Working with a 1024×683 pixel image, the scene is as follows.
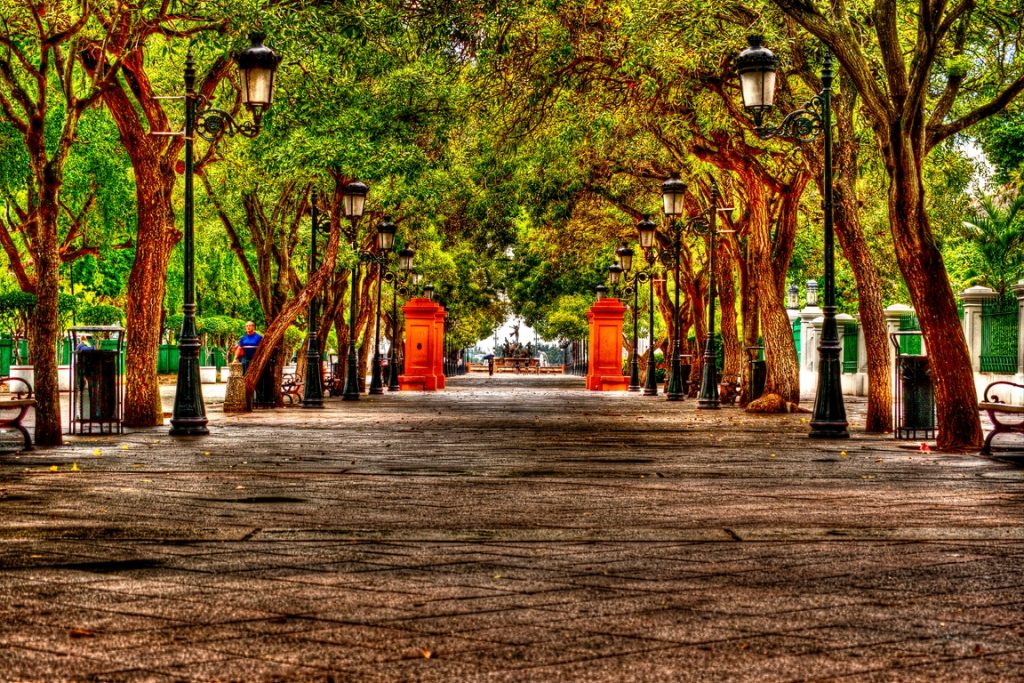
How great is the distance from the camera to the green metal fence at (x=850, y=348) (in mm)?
37656

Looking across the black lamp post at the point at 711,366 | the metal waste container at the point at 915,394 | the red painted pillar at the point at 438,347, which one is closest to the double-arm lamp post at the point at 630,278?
the red painted pillar at the point at 438,347

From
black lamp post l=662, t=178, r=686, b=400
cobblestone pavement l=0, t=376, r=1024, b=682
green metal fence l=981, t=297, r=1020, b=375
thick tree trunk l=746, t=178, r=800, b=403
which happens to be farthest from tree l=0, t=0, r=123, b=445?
green metal fence l=981, t=297, r=1020, b=375

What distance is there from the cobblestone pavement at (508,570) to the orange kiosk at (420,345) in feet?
92.5

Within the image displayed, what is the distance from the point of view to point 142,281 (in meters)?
17.6

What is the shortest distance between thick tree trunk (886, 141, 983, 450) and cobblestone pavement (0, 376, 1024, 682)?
1.51 m

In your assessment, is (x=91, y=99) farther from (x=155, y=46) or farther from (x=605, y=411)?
(x=605, y=411)

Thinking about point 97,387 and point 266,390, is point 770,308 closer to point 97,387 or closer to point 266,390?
point 266,390

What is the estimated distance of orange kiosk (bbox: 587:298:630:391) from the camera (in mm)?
43062

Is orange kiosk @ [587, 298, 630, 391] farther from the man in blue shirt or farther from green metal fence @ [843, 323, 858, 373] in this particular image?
the man in blue shirt

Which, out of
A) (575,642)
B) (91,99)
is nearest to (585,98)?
(91,99)

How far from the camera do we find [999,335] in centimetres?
2602

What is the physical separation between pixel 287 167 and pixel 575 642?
1756 cm

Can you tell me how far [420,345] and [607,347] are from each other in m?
6.54

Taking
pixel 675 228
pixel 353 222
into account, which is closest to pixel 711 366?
pixel 675 228
